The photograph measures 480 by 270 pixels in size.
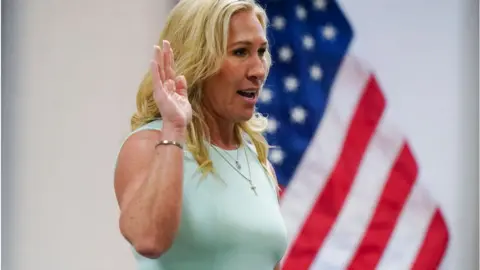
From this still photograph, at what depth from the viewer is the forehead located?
119 centimetres

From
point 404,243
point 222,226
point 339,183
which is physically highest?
point 222,226

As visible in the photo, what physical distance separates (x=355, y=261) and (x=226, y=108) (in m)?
1.06

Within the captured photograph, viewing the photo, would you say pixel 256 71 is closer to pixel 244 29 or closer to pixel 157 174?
pixel 244 29

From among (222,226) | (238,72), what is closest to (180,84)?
(238,72)

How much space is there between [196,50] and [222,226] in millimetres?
280

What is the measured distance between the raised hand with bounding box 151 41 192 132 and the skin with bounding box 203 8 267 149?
0.11m

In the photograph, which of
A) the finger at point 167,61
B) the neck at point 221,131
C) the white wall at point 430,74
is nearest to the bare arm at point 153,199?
the finger at point 167,61

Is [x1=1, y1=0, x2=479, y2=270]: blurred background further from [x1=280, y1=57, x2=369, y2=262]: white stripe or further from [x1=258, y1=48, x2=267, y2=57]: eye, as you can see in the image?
[x1=258, y1=48, x2=267, y2=57]: eye

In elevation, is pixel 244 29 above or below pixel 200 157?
A: above

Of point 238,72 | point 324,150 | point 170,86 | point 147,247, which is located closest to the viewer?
point 147,247

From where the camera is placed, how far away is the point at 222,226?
3.69ft

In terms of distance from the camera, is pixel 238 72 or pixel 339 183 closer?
pixel 238 72

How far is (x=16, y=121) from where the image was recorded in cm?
213

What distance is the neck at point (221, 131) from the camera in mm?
1253
